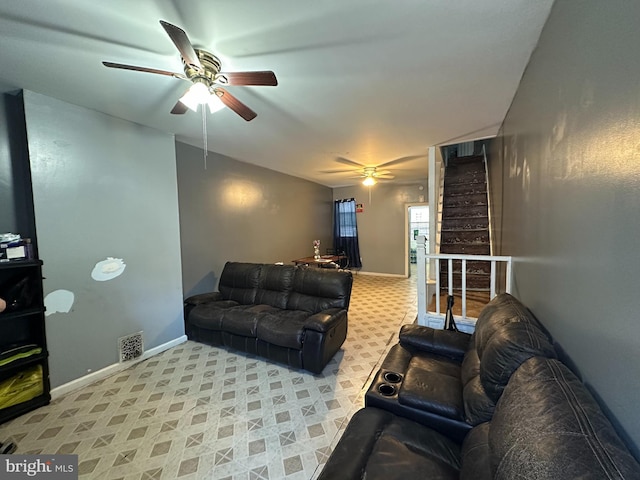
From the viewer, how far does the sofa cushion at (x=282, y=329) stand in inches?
94.6

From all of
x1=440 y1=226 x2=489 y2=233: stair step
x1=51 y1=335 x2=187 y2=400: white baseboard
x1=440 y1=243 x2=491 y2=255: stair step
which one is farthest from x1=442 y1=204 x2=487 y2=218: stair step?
x1=51 y1=335 x2=187 y2=400: white baseboard

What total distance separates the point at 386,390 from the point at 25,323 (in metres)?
3.07

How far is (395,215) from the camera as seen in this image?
659cm

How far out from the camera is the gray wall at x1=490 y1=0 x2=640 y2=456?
0.73 meters

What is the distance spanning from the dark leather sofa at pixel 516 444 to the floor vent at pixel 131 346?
2.60 metres

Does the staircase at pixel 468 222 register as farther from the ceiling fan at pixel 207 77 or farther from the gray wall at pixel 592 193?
the ceiling fan at pixel 207 77

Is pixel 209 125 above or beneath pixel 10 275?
above

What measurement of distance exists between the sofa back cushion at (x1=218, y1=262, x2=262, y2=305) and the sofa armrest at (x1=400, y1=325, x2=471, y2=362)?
6.88 ft

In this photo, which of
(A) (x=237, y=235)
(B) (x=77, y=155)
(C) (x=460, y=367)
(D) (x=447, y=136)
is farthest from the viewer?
(A) (x=237, y=235)

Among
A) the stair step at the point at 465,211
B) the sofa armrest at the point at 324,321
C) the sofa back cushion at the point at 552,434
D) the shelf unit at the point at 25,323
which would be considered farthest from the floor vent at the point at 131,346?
the stair step at the point at 465,211

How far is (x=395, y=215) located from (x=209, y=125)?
5085mm

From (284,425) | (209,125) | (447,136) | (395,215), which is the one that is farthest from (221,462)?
(395,215)

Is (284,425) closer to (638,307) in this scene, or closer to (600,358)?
(600,358)

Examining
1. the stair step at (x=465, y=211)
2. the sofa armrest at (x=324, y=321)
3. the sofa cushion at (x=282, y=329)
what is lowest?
the sofa cushion at (x=282, y=329)
